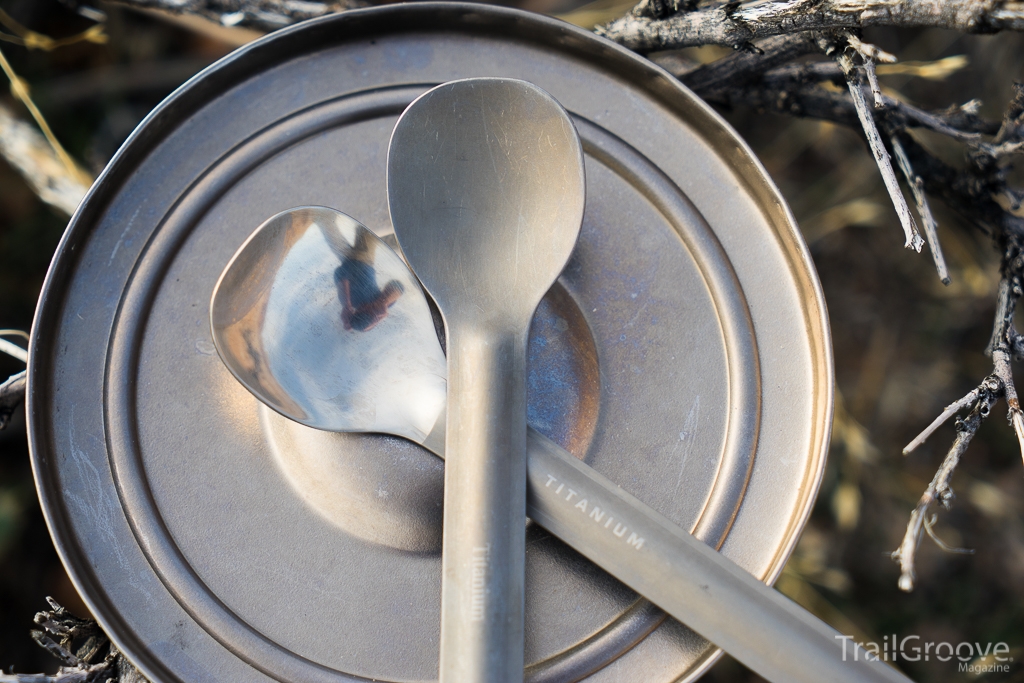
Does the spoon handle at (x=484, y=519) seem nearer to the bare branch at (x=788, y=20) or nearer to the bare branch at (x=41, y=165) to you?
the bare branch at (x=788, y=20)

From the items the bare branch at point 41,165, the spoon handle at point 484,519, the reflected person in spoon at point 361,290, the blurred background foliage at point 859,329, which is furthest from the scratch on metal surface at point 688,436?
the bare branch at point 41,165

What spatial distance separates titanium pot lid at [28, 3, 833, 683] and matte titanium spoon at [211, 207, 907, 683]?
0.11 ft

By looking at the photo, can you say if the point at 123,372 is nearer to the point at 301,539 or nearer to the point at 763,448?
the point at 301,539

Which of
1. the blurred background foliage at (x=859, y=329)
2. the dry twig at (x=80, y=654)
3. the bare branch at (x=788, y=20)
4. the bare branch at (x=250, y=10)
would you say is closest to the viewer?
the bare branch at (x=788, y=20)

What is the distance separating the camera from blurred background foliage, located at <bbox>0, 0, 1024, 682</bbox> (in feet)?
2.73

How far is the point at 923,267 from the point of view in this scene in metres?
0.99

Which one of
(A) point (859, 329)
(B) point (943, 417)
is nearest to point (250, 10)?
(B) point (943, 417)

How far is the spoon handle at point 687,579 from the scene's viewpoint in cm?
38

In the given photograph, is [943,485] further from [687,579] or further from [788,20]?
[788,20]

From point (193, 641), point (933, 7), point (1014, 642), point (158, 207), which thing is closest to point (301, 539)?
point (193, 641)

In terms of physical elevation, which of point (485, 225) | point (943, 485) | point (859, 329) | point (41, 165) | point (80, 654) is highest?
point (859, 329)

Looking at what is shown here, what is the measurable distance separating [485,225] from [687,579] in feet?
0.89

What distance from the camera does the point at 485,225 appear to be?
482 mm

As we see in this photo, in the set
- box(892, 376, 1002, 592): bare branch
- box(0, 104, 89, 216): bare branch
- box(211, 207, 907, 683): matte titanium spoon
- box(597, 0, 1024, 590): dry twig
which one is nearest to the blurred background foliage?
box(0, 104, 89, 216): bare branch
